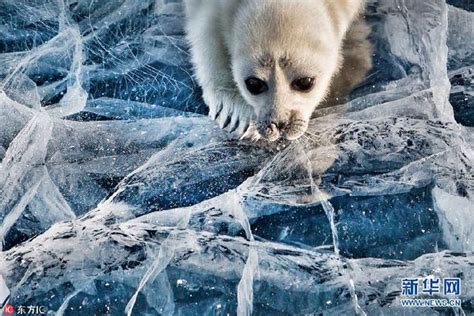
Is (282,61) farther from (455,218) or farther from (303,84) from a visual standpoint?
(455,218)

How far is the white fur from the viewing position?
5.22 ft

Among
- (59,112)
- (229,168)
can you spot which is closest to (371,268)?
(229,168)

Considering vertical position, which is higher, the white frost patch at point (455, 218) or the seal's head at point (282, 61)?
the seal's head at point (282, 61)

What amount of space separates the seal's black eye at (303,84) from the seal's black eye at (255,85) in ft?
0.21

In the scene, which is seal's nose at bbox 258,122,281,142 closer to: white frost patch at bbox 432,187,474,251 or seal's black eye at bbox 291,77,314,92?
seal's black eye at bbox 291,77,314,92

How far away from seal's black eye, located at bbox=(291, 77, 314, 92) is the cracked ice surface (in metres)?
0.12

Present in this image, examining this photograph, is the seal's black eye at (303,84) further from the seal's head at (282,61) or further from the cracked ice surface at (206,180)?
the cracked ice surface at (206,180)

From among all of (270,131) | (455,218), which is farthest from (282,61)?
(455,218)

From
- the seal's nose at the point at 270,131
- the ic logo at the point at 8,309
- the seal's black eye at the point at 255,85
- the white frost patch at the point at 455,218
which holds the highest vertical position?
the seal's black eye at the point at 255,85

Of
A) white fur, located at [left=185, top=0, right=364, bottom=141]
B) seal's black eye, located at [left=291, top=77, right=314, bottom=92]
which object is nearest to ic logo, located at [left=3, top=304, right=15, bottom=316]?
white fur, located at [left=185, top=0, right=364, bottom=141]

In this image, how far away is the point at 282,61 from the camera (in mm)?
1582

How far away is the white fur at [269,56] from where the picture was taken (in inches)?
62.6

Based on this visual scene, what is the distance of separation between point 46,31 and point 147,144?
1.38 feet

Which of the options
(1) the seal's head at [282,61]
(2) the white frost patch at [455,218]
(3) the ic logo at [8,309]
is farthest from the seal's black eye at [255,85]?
(3) the ic logo at [8,309]
